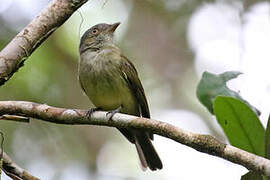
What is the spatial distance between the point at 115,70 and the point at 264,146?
1819mm

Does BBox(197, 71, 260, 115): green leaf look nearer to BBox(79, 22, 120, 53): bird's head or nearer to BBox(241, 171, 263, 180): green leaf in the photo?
BBox(241, 171, 263, 180): green leaf

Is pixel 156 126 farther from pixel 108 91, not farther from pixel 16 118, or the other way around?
pixel 108 91

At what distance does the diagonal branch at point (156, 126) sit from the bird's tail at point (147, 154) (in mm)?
1135

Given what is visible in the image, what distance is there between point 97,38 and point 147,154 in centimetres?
131

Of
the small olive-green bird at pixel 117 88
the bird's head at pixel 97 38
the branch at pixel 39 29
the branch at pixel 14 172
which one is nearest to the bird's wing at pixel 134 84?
the small olive-green bird at pixel 117 88

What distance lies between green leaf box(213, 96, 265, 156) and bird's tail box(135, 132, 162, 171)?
4.48ft

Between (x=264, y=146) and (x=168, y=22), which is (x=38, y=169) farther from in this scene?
(x=264, y=146)

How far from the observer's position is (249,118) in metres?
3.04

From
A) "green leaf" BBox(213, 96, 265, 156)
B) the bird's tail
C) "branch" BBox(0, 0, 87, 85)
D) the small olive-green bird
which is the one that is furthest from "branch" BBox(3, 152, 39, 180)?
the bird's tail

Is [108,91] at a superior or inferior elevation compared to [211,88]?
inferior

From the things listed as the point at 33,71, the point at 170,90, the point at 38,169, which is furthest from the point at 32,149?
the point at 170,90

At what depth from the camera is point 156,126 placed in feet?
8.78

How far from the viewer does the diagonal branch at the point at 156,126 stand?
2408 mm

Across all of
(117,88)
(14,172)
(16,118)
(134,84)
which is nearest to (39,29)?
(16,118)
